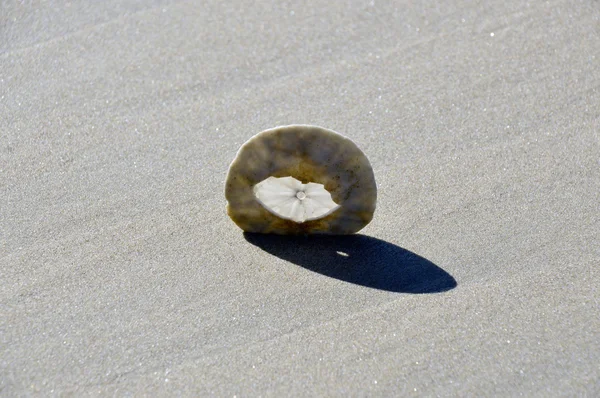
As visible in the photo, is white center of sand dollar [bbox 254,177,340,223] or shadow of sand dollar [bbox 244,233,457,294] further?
white center of sand dollar [bbox 254,177,340,223]

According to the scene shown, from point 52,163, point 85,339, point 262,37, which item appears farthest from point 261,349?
point 262,37

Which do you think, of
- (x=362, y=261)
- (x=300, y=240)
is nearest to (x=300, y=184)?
(x=300, y=240)

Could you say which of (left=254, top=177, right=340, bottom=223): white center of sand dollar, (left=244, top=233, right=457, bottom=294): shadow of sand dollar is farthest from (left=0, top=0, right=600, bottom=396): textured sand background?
(left=254, top=177, right=340, bottom=223): white center of sand dollar

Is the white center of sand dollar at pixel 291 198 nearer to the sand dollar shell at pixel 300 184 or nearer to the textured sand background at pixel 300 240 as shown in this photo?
the sand dollar shell at pixel 300 184

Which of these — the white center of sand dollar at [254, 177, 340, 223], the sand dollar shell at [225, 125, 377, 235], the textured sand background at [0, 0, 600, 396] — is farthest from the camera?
the white center of sand dollar at [254, 177, 340, 223]

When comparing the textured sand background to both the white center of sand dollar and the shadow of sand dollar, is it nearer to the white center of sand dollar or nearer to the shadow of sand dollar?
the shadow of sand dollar

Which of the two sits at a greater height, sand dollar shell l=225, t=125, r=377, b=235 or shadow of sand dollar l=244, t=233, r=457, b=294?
sand dollar shell l=225, t=125, r=377, b=235
